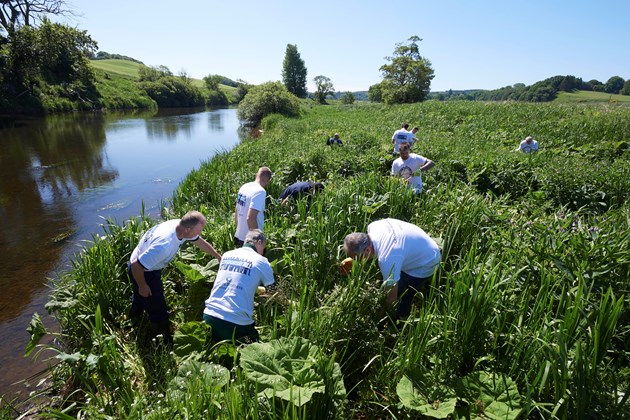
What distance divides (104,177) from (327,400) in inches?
536

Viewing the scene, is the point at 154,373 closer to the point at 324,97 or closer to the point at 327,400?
the point at 327,400

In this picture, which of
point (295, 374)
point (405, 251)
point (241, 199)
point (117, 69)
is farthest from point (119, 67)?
point (295, 374)

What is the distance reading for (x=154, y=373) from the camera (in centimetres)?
329

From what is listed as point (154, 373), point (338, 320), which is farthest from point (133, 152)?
point (338, 320)

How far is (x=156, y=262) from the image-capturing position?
12.1ft

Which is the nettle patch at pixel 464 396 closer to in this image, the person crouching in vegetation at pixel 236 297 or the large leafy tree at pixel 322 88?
the person crouching in vegetation at pixel 236 297

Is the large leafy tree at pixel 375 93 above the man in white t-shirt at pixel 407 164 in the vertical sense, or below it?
above

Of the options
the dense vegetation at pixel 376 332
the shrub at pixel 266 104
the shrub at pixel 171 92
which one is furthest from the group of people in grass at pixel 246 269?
the shrub at pixel 171 92

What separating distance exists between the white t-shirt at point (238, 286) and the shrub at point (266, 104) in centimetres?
2863

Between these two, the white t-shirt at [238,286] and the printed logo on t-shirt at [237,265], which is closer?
the white t-shirt at [238,286]

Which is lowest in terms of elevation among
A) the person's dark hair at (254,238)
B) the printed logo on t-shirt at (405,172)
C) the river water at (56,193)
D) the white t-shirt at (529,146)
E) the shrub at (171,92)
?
the river water at (56,193)

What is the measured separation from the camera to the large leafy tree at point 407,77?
146ft

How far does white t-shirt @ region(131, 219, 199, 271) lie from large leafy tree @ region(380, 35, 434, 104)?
44.9 meters

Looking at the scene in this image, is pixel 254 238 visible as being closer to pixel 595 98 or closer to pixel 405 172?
pixel 405 172
